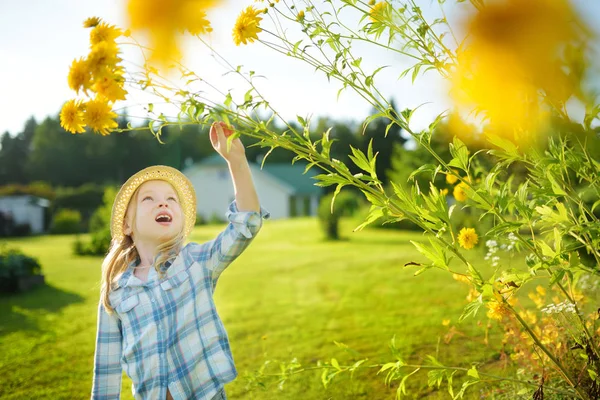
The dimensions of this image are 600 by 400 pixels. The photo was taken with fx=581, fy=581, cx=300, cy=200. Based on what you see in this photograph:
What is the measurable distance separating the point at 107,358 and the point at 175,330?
0.29 m

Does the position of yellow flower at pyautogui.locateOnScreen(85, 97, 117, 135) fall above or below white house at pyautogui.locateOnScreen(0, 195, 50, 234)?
above

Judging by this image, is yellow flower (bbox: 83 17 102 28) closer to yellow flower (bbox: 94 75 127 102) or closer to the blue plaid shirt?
yellow flower (bbox: 94 75 127 102)

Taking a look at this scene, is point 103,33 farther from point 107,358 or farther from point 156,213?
point 107,358

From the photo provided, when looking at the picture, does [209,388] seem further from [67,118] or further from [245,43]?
[245,43]

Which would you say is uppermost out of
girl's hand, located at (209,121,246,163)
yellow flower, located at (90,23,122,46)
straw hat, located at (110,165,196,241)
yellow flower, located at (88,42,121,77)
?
yellow flower, located at (90,23,122,46)

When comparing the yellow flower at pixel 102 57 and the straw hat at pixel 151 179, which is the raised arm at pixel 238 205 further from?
the yellow flower at pixel 102 57

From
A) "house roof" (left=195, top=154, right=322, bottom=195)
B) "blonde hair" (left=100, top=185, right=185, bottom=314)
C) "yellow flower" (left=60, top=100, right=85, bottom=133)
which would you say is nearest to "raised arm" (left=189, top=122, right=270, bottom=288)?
"blonde hair" (left=100, top=185, right=185, bottom=314)

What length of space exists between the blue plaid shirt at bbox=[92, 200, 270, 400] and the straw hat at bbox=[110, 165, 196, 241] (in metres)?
0.28

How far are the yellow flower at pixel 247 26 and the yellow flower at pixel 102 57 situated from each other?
41 centimetres

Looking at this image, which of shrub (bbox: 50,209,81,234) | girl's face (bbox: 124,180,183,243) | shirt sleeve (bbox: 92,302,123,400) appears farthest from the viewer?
shrub (bbox: 50,209,81,234)

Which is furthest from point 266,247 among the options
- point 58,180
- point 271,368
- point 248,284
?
point 58,180

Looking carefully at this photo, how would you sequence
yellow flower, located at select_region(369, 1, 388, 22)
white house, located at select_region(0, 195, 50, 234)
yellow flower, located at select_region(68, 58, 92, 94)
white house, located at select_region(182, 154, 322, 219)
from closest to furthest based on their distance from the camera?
yellow flower, located at select_region(68, 58, 92, 94)
yellow flower, located at select_region(369, 1, 388, 22)
white house, located at select_region(0, 195, 50, 234)
white house, located at select_region(182, 154, 322, 219)

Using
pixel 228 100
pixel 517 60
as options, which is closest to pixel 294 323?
pixel 228 100

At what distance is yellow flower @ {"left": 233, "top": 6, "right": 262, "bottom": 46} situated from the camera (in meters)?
1.69
